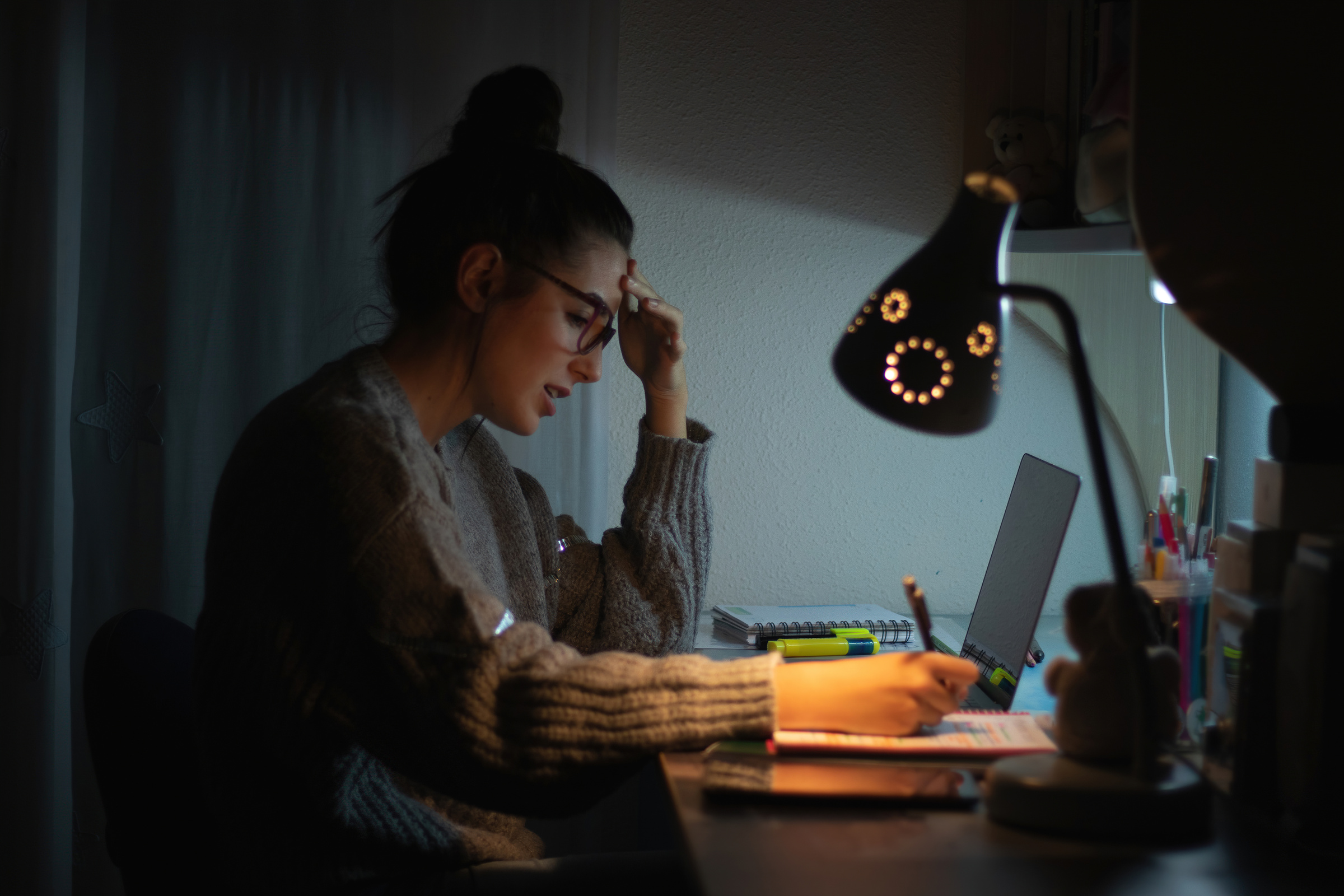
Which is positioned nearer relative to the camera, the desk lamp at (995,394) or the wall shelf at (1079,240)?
the desk lamp at (995,394)

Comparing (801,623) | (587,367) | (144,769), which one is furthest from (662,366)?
(144,769)

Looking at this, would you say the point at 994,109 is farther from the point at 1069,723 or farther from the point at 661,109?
the point at 1069,723

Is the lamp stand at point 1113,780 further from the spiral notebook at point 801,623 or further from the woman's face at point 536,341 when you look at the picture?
the spiral notebook at point 801,623

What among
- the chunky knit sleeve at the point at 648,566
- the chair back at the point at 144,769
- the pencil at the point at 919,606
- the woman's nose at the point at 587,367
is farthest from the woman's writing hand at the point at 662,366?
the chair back at the point at 144,769

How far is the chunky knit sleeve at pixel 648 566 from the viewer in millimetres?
1368

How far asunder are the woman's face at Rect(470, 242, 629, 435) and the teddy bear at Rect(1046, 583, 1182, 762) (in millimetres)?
643

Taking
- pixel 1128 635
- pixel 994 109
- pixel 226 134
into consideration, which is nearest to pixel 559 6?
pixel 226 134

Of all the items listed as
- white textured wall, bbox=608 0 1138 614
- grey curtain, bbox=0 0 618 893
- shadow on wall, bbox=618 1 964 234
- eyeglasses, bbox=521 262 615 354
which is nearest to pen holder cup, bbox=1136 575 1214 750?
eyeglasses, bbox=521 262 615 354

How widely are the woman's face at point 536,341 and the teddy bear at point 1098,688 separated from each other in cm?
64

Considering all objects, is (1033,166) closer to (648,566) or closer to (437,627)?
(648,566)

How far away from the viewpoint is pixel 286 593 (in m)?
0.90

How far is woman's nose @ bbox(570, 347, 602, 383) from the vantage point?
1285 millimetres

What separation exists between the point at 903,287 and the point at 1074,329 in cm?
13

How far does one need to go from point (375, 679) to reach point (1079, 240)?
0.92 metres
